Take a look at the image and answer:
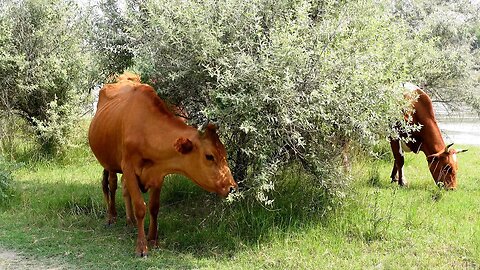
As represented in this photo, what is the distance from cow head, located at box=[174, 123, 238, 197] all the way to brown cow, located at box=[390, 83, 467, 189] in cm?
331

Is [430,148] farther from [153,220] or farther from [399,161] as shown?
[153,220]

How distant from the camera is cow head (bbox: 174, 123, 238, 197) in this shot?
495cm

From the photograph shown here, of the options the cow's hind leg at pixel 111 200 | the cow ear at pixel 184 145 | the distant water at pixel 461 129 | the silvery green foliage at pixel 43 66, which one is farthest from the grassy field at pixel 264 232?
the distant water at pixel 461 129

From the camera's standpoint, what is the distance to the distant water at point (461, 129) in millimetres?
13759

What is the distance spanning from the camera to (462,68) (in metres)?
10.2

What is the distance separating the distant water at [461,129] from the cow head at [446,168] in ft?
19.3

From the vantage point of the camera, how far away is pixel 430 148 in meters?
7.75

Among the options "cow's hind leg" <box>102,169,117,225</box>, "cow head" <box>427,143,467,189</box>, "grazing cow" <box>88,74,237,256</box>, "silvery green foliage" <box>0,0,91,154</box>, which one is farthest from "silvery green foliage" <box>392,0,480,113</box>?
"silvery green foliage" <box>0,0,91,154</box>

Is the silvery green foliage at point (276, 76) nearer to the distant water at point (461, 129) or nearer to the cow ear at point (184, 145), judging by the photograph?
the cow ear at point (184, 145)

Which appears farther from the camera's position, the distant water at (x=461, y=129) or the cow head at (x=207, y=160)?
the distant water at (x=461, y=129)

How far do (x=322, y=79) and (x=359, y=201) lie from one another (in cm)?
157

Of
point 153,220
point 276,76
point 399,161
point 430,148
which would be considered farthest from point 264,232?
point 430,148

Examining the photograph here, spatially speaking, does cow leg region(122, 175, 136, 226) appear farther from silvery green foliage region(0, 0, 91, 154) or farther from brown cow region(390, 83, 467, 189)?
silvery green foliage region(0, 0, 91, 154)

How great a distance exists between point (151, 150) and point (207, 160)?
62 centimetres
